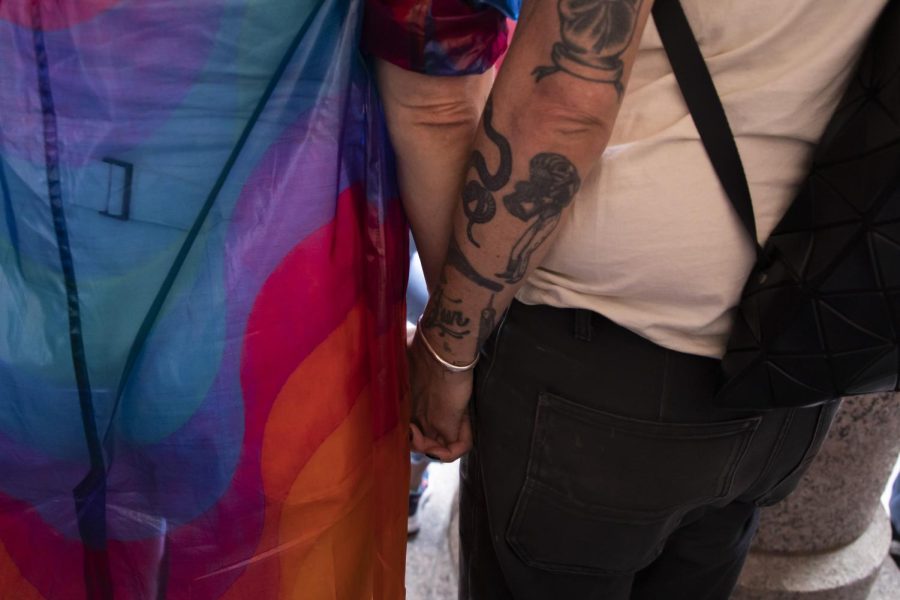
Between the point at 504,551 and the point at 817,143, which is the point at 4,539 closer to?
the point at 504,551

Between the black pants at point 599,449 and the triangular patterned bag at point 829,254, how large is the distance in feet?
0.23

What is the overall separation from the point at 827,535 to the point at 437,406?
1005 millimetres

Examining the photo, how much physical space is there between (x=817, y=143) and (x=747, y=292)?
0.15 metres

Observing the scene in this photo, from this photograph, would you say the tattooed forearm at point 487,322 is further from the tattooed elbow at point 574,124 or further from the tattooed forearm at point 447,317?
the tattooed elbow at point 574,124

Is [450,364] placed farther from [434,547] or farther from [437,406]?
[434,547]

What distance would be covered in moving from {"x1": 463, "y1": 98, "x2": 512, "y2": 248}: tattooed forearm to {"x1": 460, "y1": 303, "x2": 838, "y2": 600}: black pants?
0.43 ft

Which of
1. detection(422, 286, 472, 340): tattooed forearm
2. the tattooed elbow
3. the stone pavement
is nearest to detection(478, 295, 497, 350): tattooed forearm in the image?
detection(422, 286, 472, 340): tattooed forearm

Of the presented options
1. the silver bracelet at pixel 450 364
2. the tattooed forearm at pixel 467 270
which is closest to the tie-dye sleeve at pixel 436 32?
the tattooed forearm at pixel 467 270

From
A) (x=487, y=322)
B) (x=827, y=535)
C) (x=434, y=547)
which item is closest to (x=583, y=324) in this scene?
(x=487, y=322)

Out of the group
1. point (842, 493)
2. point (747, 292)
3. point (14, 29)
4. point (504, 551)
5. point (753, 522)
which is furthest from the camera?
point (842, 493)

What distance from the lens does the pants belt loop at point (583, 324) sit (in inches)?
32.6

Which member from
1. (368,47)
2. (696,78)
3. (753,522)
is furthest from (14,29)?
(753,522)

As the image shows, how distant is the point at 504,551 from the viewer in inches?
37.7

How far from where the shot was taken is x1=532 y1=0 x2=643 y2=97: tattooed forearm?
0.67 meters
